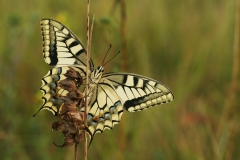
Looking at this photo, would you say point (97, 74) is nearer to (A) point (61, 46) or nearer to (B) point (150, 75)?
(A) point (61, 46)

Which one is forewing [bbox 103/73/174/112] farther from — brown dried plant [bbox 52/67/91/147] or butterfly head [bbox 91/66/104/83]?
brown dried plant [bbox 52/67/91/147]

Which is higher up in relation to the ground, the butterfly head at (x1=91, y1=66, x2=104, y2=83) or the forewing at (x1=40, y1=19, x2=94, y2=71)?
the forewing at (x1=40, y1=19, x2=94, y2=71)

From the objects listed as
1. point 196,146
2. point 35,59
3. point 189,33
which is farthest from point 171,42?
point 196,146

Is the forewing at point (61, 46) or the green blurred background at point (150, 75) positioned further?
the green blurred background at point (150, 75)

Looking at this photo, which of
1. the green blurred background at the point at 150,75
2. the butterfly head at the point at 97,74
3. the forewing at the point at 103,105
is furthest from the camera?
the green blurred background at the point at 150,75

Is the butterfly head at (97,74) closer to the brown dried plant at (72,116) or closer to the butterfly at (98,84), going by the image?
the butterfly at (98,84)

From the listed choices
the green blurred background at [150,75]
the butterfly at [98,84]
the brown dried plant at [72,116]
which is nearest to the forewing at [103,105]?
the butterfly at [98,84]

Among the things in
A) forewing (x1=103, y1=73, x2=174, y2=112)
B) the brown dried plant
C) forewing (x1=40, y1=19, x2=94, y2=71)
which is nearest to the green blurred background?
forewing (x1=103, y1=73, x2=174, y2=112)
